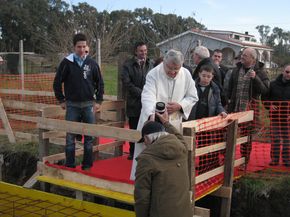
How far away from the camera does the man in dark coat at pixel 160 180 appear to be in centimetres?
299

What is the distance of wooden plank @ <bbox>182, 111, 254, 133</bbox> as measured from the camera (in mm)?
4388

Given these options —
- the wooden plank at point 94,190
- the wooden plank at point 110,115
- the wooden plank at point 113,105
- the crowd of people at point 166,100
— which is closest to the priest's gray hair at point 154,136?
the crowd of people at point 166,100

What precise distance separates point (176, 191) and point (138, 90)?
9.38ft

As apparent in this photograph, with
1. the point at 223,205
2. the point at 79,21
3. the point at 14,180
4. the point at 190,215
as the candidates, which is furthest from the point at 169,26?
the point at 190,215

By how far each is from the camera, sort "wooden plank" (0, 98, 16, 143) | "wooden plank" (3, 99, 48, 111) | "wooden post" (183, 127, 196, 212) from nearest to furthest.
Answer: "wooden post" (183, 127, 196, 212), "wooden plank" (3, 99, 48, 111), "wooden plank" (0, 98, 16, 143)

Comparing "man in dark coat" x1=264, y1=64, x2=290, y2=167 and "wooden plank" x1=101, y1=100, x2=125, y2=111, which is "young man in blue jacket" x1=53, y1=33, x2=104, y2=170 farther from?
"man in dark coat" x1=264, y1=64, x2=290, y2=167

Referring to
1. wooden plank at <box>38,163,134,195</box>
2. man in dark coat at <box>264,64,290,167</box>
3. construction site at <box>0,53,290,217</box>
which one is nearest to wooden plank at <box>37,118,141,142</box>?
construction site at <box>0,53,290,217</box>

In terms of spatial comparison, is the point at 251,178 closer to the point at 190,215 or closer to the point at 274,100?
the point at 274,100

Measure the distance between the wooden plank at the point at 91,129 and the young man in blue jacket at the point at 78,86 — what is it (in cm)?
27

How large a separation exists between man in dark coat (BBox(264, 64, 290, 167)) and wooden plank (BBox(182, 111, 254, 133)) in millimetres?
465

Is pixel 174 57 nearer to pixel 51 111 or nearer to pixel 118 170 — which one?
pixel 118 170

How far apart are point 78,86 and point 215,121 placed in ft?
5.84

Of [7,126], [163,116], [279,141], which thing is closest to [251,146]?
[279,141]

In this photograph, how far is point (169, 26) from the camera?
43.0 feet
